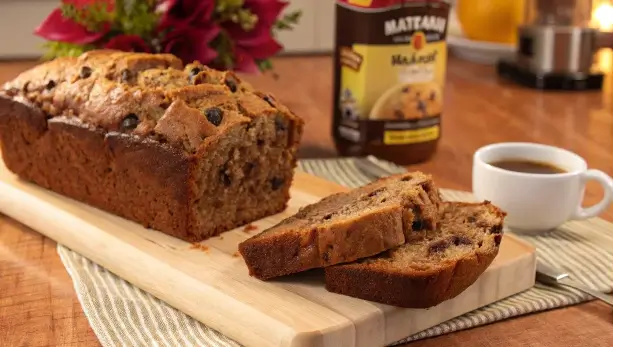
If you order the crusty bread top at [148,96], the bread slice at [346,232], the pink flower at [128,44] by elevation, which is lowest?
the bread slice at [346,232]

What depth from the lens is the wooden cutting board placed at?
1.42 meters

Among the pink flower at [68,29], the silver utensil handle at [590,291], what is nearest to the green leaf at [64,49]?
the pink flower at [68,29]

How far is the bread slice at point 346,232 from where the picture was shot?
4.90ft

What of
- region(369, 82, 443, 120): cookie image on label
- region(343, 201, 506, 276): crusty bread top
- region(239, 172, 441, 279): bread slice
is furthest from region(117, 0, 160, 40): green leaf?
region(343, 201, 506, 276): crusty bread top

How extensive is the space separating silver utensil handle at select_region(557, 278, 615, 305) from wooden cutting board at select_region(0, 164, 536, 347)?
65 mm

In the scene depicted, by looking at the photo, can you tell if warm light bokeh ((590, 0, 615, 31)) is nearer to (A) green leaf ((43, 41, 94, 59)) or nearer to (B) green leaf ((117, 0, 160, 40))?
(B) green leaf ((117, 0, 160, 40))

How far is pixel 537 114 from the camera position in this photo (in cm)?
302

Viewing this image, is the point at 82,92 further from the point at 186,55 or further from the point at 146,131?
the point at 186,55

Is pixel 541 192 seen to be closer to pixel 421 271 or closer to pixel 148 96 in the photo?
pixel 421 271

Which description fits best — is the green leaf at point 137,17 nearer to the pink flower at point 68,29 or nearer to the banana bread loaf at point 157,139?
the pink flower at point 68,29

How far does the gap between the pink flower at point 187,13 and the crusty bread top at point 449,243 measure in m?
1.00

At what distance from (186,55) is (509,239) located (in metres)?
1.13

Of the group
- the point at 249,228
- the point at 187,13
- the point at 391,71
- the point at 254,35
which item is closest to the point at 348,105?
the point at 391,71

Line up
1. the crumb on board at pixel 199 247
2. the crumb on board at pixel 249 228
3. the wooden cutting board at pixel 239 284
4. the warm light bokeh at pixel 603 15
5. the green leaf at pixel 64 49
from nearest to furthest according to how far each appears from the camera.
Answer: the wooden cutting board at pixel 239 284 → the crumb on board at pixel 199 247 → the crumb on board at pixel 249 228 → the green leaf at pixel 64 49 → the warm light bokeh at pixel 603 15
